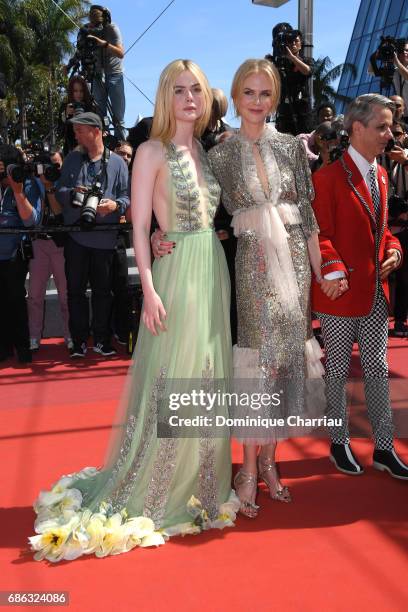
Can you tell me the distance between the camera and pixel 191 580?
8.32ft

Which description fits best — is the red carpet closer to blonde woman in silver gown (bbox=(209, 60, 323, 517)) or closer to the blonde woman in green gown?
the blonde woman in green gown

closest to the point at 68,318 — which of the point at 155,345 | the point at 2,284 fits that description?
the point at 2,284

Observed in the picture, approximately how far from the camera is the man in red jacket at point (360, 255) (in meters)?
3.31

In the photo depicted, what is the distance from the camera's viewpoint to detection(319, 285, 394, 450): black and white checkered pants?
3480mm

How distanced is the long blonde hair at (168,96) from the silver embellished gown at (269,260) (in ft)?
0.84

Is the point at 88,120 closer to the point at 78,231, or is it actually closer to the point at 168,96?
the point at 78,231

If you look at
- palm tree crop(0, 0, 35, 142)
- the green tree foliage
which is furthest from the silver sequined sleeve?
palm tree crop(0, 0, 35, 142)

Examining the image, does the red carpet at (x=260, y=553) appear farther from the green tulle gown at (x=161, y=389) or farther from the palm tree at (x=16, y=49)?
the palm tree at (x=16, y=49)

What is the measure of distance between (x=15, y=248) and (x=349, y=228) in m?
3.54

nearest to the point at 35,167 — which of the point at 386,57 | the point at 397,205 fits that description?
the point at 397,205

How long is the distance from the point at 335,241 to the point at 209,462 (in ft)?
4.09

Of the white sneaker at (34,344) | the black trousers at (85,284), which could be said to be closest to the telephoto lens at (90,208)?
the black trousers at (85,284)

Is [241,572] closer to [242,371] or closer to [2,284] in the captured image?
[242,371]

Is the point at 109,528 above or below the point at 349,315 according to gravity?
below
